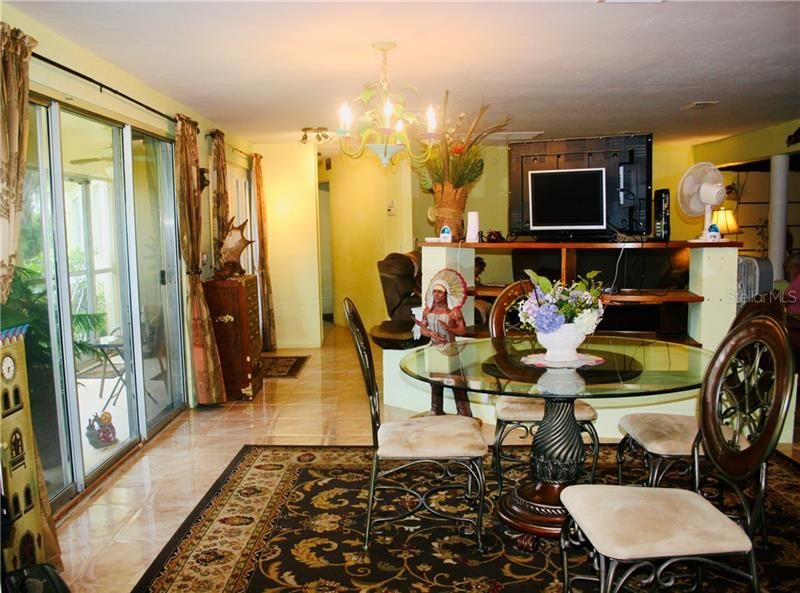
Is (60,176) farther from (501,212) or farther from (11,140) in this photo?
(501,212)

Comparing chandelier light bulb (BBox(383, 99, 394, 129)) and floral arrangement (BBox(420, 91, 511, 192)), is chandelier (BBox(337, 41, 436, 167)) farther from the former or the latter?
floral arrangement (BBox(420, 91, 511, 192))

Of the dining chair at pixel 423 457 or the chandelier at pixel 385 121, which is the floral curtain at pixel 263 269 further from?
the dining chair at pixel 423 457

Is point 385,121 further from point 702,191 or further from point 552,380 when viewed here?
point 702,191

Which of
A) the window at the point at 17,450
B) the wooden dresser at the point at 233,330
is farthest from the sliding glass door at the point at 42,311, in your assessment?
the wooden dresser at the point at 233,330

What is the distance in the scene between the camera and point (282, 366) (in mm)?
6691

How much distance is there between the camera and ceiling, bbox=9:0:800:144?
3.04 metres

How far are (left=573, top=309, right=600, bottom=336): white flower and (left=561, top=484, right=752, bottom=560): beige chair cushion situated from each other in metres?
0.78

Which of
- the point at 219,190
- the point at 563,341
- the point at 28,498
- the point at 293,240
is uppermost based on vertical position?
the point at 219,190

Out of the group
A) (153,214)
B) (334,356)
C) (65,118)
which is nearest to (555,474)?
(65,118)

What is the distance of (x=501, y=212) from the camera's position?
9.15 m

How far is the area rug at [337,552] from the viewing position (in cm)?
257

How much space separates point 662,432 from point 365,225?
6015mm

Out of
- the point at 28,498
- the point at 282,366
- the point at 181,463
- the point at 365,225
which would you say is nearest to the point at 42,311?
the point at 28,498

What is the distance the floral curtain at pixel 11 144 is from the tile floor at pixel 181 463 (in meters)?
1.13
